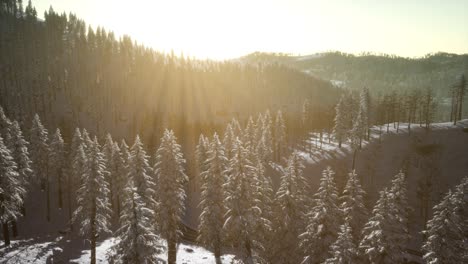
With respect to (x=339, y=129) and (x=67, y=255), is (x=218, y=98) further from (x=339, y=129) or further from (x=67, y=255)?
(x=67, y=255)

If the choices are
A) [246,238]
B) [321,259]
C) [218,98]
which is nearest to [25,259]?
[246,238]

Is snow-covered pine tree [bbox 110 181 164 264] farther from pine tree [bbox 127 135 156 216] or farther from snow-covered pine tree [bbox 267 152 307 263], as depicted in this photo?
snow-covered pine tree [bbox 267 152 307 263]

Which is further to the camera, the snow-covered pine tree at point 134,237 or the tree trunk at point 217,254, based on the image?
the tree trunk at point 217,254

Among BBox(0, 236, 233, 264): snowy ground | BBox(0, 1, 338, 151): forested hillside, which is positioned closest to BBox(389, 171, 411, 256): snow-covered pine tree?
BBox(0, 236, 233, 264): snowy ground

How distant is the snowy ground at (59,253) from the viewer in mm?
29683

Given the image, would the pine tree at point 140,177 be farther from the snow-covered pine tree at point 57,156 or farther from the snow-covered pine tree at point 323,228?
the snow-covered pine tree at point 57,156

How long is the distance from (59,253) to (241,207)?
71.2ft

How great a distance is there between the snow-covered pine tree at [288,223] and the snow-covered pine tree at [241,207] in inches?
144

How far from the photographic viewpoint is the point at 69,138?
275ft

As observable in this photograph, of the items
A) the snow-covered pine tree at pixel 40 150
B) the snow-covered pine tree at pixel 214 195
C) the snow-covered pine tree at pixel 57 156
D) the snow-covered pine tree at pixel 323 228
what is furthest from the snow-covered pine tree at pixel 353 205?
the snow-covered pine tree at pixel 40 150

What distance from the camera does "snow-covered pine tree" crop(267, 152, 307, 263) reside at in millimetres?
30828

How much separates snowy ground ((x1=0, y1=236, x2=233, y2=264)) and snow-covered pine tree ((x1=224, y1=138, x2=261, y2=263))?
27.6 ft

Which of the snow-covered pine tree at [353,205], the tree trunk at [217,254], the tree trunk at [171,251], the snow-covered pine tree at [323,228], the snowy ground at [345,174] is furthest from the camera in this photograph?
the tree trunk at [217,254]

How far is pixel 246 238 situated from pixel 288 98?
168 meters
